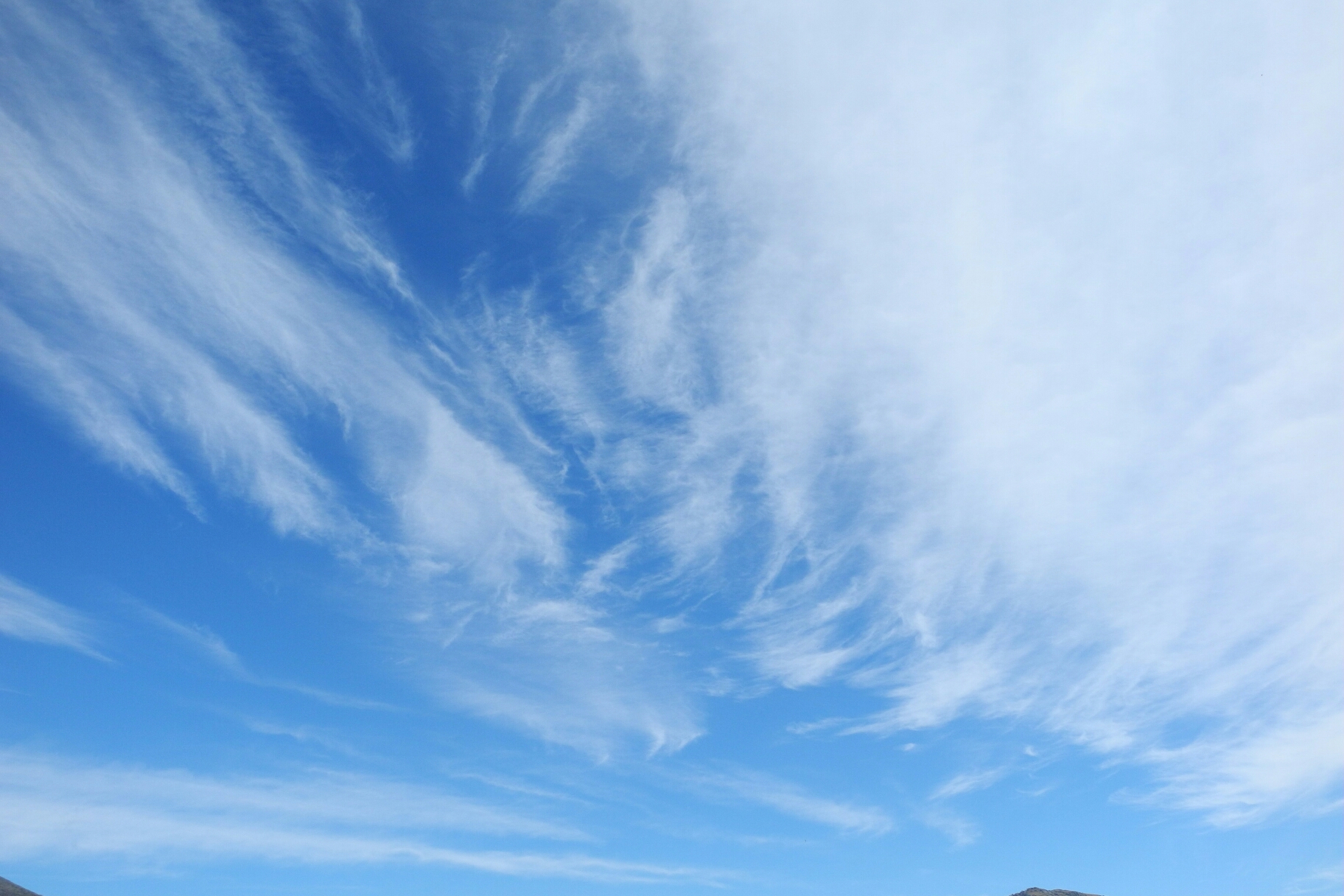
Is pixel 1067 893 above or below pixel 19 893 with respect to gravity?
above

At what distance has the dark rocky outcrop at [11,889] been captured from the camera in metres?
138

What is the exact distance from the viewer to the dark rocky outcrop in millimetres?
137750

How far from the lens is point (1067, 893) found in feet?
462

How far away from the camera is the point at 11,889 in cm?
14112

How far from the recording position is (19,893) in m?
141

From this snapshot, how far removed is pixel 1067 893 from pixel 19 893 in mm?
183296
